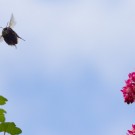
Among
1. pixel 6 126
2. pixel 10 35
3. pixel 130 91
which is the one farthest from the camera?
pixel 130 91

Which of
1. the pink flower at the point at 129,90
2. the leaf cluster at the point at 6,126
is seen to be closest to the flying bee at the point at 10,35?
the leaf cluster at the point at 6,126

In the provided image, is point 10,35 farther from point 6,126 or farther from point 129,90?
point 129,90

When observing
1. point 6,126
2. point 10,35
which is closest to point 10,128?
point 6,126

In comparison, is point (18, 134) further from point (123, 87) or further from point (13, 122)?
point (123, 87)

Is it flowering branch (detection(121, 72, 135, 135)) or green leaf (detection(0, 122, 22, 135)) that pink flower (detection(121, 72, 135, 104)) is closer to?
flowering branch (detection(121, 72, 135, 135))

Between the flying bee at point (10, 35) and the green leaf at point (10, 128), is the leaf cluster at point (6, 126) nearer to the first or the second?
the green leaf at point (10, 128)

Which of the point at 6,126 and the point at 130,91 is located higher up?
the point at 130,91

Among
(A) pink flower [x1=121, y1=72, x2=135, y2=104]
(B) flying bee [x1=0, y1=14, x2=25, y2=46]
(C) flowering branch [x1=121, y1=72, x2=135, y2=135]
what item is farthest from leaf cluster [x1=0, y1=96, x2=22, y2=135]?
(A) pink flower [x1=121, y1=72, x2=135, y2=104]
